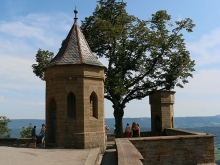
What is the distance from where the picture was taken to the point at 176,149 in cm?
1402

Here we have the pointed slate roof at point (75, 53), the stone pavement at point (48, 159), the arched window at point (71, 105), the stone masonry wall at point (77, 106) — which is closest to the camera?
the stone pavement at point (48, 159)

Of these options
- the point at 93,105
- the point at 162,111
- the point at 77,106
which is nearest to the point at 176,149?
the point at 93,105

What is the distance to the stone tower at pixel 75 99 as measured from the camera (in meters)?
14.5

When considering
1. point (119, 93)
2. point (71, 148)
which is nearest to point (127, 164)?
point (71, 148)

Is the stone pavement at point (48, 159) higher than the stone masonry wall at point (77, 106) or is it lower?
lower

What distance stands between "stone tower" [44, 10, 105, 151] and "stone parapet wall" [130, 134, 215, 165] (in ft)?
7.66

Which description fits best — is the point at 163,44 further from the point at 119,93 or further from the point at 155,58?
the point at 119,93

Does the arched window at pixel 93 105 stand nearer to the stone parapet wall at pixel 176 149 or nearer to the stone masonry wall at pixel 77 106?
the stone masonry wall at pixel 77 106

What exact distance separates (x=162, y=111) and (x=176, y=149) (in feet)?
30.6

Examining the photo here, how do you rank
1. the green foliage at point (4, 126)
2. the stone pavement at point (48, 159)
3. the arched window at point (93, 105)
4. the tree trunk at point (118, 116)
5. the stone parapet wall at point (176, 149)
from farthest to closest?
the green foliage at point (4, 126)
the tree trunk at point (118, 116)
the arched window at point (93, 105)
the stone parapet wall at point (176, 149)
the stone pavement at point (48, 159)

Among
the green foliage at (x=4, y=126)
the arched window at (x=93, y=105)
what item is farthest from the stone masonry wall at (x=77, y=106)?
the green foliage at (x=4, y=126)

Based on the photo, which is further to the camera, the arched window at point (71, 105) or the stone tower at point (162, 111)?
the stone tower at point (162, 111)

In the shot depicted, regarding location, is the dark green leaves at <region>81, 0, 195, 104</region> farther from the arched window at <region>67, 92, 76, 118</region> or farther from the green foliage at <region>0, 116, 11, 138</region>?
the green foliage at <region>0, 116, 11, 138</region>

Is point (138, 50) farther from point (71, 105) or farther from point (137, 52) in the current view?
point (71, 105)
